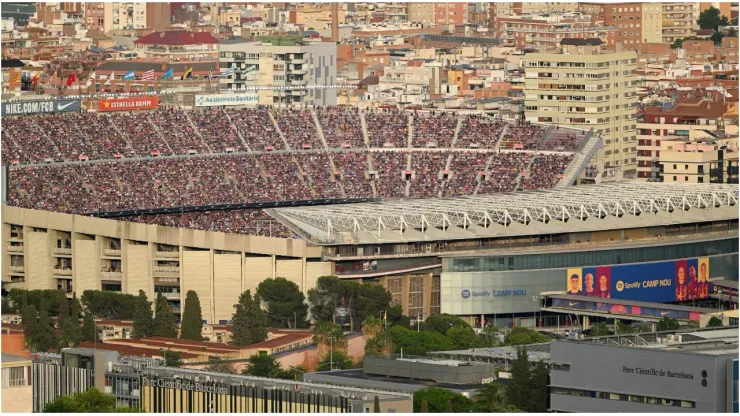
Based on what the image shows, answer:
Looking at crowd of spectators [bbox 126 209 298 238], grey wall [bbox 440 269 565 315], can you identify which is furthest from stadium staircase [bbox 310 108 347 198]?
grey wall [bbox 440 269 565 315]

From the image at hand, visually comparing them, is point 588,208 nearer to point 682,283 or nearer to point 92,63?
point 682,283

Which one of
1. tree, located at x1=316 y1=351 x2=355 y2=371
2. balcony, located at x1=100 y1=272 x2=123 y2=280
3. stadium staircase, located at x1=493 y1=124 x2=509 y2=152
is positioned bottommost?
tree, located at x1=316 y1=351 x2=355 y2=371

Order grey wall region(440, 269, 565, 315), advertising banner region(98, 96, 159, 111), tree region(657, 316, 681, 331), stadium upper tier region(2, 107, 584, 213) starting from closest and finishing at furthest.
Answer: tree region(657, 316, 681, 331), grey wall region(440, 269, 565, 315), stadium upper tier region(2, 107, 584, 213), advertising banner region(98, 96, 159, 111)

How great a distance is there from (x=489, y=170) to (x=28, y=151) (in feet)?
77.1

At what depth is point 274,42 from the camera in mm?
172000

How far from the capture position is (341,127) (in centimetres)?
12862

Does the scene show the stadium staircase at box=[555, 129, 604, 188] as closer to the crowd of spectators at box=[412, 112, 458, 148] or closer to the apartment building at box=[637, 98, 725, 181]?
the crowd of spectators at box=[412, 112, 458, 148]

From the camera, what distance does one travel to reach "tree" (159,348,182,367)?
81.9 metres

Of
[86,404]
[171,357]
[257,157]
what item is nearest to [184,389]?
[86,404]

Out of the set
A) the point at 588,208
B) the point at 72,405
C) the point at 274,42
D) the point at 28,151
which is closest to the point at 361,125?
the point at 28,151

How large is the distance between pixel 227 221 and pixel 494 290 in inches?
692

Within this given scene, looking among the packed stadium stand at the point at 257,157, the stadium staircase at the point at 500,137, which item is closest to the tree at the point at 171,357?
the packed stadium stand at the point at 257,157

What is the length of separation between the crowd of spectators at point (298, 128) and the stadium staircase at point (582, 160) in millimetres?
13375

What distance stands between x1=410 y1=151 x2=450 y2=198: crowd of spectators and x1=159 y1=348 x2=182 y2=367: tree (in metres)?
37.2
